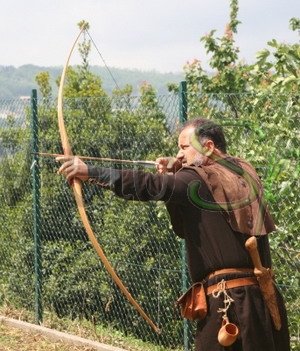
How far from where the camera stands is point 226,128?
6.27 metres

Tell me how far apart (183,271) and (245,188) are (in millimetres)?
2347

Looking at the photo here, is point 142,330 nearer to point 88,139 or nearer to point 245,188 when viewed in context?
point 88,139

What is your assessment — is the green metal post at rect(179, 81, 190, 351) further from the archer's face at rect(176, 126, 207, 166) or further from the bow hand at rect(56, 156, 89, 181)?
the bow hand at rect(56, 156, 89, 181)

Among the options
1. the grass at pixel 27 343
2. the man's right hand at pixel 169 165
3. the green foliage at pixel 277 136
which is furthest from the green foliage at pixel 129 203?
the man's right hand at pixel 169 165

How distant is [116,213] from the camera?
7.59 m

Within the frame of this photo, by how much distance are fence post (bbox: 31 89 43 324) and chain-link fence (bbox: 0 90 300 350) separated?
0.4 inches

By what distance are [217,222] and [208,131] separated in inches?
19.4

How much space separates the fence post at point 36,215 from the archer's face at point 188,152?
3718mm

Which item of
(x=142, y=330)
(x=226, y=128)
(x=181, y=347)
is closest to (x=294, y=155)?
(x=226, y=128)

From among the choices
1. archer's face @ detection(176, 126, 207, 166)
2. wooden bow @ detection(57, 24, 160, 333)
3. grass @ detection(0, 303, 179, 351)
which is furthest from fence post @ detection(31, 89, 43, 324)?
archer's face @ detection(176, 126, 207, 166)

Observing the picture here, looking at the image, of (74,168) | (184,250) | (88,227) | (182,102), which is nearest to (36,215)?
(184,250)

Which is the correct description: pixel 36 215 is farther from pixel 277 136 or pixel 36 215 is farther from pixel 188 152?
pixel 188 152

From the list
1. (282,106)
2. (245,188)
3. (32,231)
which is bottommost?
(32,231)

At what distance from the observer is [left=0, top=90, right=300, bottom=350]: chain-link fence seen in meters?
5.78
